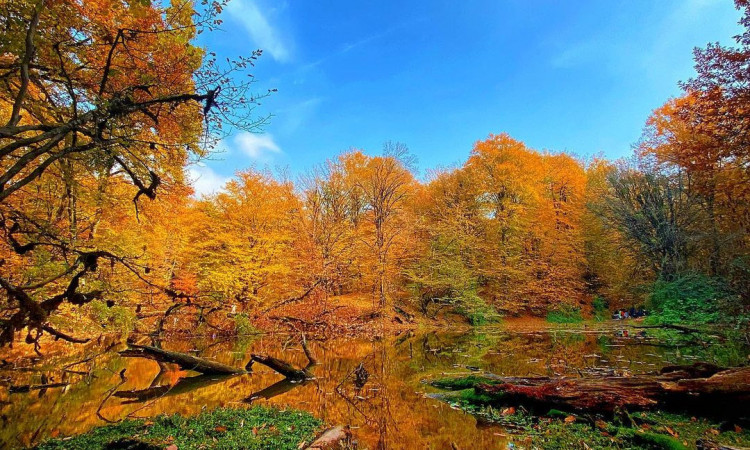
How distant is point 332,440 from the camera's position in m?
4.07

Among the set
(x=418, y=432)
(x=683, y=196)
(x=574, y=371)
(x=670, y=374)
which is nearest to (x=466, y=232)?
(x=683, y=196)

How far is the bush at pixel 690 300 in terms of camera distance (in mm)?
15016

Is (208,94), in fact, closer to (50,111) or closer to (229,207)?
(50,111)

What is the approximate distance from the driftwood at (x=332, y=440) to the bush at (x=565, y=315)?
24706 mm

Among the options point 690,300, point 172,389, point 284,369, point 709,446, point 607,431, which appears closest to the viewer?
point 709,446

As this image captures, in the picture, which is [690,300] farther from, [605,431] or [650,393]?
[605,431]

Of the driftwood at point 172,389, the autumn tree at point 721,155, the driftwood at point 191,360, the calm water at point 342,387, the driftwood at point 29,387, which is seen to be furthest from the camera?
the autumn tree at point 721,155

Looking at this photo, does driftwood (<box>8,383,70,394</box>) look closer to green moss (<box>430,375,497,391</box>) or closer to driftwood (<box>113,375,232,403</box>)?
driftwood (<box>113,375,232,403</box>)

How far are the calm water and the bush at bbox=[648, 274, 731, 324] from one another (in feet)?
15.7

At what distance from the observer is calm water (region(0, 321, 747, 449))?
16.3ft

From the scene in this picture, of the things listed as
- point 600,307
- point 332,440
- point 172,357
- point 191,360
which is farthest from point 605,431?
point 600,307

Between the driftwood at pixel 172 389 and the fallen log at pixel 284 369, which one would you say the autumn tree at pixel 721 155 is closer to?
the fallen log at pixel 284 369

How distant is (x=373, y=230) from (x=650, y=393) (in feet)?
73.7

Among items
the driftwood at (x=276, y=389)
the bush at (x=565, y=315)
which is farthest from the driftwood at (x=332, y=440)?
the bush at (x=565, y=315)
